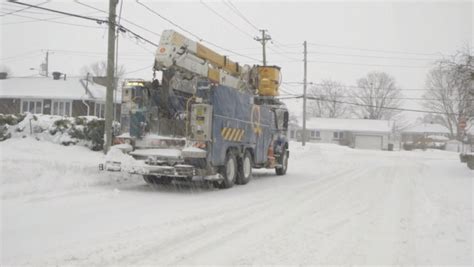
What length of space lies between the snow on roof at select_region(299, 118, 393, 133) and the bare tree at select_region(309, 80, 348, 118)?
732 inches

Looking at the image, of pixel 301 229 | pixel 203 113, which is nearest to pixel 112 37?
pixel 203 113

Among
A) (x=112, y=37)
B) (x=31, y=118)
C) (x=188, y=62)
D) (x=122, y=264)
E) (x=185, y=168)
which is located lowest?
(x=122, y=264)

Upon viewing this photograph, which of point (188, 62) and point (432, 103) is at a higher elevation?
point (432, 103)

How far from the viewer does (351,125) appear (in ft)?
247

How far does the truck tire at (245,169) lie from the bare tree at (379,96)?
260ft

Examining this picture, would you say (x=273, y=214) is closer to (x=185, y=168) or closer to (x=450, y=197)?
(x=185, y=168)

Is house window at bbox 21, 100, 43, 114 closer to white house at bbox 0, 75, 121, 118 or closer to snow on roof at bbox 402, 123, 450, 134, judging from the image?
white house at bbox 0, 75, 121, 118

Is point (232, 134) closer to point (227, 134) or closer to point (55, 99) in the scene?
point (227, 134)

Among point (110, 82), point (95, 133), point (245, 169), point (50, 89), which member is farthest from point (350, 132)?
point (110, 82)

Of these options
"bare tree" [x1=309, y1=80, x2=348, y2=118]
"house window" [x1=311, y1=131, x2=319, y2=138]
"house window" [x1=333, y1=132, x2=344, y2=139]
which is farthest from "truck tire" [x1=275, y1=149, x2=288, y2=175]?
"bare tree" [x1=309, y1=80, x2=348, y2=118]

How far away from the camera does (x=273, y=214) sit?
930 centimetres

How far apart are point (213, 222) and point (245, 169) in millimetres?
6506

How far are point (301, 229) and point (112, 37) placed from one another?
10563 millimetres

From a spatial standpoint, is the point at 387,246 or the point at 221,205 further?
the point at 221,205
